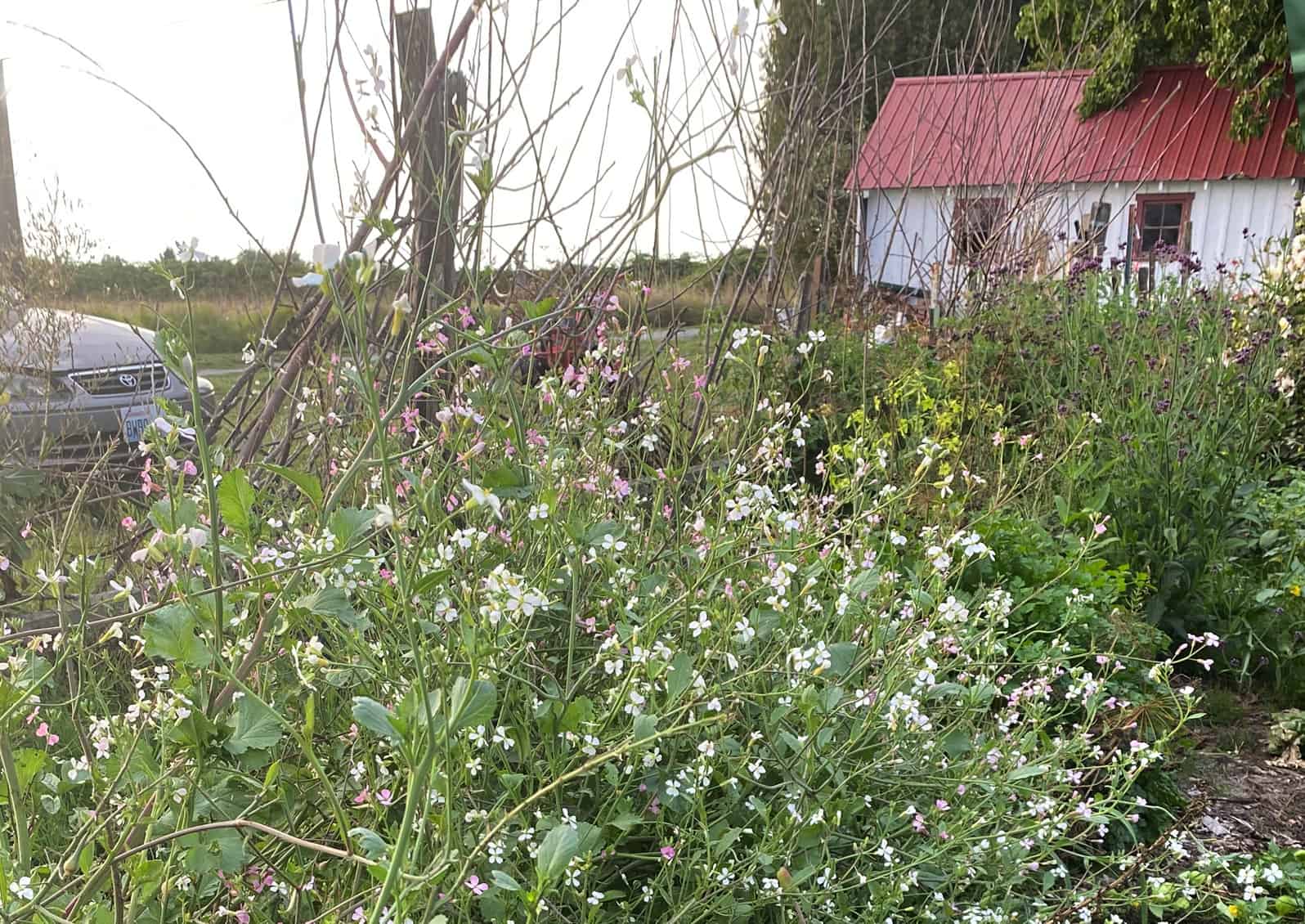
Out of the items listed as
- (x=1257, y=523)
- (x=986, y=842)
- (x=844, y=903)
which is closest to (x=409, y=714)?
(x=844, y=903)

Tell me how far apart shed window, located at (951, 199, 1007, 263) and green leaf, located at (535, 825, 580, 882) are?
5156mm

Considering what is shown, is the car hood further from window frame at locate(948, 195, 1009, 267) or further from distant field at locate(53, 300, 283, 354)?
window frame at locate(948, 195, 1009, 267)

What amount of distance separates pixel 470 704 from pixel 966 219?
5.39m

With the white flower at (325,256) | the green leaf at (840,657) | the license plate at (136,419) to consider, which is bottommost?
the green leaf at (840,657)

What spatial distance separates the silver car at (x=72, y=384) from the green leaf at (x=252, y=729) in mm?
2117

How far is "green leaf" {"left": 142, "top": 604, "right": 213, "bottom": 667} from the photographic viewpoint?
1.16 meters

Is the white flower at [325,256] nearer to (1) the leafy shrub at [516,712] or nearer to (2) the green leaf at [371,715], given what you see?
(1) the leafy shrub at [516,712]

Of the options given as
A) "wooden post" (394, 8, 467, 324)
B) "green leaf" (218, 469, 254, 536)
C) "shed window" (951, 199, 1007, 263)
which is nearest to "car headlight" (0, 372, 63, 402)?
"wooden post" (394, 8, 467, 324)

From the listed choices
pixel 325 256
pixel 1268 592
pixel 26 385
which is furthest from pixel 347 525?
pixel 1268 592

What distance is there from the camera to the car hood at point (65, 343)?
3.27 meters

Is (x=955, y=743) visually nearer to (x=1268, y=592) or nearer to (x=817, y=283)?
(x=1268, y=592)

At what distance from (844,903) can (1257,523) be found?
10.2ft

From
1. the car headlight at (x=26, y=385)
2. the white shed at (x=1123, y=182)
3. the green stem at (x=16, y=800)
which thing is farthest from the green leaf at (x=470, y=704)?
the white shed at (x=1123, y=182)

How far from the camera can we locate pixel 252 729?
118 cm
